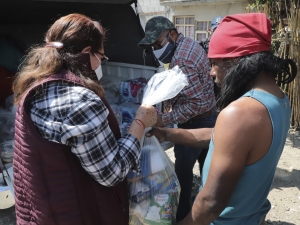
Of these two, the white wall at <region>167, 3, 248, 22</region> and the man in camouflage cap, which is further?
the white wall at <region>167, 3, 248, 22</region>

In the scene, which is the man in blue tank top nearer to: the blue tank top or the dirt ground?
the blue tank top

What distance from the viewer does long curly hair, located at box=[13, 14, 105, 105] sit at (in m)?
1.14

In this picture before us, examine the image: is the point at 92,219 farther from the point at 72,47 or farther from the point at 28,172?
the point at 72,47

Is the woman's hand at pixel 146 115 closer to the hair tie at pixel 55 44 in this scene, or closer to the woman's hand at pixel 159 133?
the woman's hand at pixel 159 133

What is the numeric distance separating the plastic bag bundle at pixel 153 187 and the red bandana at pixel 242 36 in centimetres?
55

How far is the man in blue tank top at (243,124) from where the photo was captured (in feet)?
3.29

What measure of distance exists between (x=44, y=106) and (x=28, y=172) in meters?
0.28

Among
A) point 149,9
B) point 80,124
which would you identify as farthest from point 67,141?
point 149,9

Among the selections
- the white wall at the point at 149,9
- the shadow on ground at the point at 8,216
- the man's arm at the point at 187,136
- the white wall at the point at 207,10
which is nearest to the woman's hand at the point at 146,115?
the man's arm at the point at 187,136

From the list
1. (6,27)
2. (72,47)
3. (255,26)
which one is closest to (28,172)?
(72,47)

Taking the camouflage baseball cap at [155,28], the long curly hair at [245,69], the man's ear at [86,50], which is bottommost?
the long curly hair at [245,69]

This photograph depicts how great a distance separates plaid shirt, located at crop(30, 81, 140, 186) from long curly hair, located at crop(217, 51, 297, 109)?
50cm

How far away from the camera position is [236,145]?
99 cm

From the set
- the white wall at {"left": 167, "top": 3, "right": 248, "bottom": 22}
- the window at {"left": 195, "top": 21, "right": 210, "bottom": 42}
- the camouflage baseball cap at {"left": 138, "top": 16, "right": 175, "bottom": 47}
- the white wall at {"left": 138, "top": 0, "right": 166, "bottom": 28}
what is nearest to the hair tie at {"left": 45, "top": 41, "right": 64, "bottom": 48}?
the camouflage baseball cap at {"left": 138, "top": 16, "right": 175, "bottom": 47}
